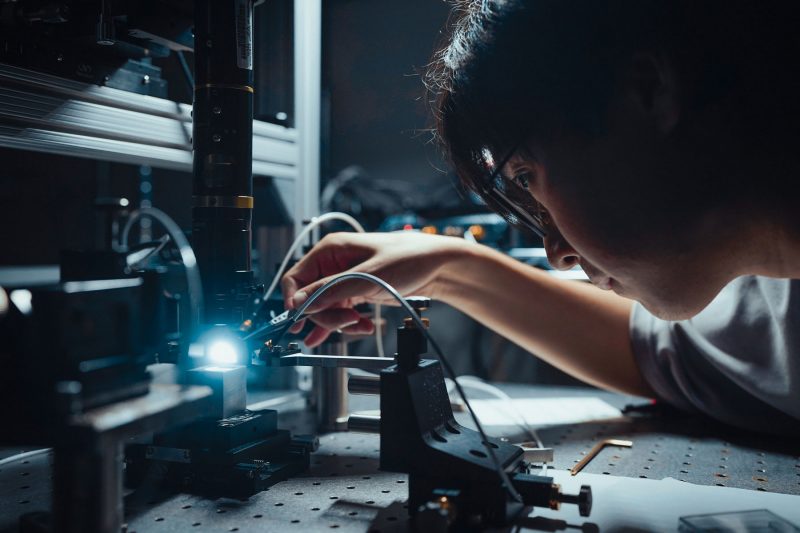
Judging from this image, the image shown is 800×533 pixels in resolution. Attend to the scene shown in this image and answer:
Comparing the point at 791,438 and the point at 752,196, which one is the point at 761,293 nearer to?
the point at 791,438

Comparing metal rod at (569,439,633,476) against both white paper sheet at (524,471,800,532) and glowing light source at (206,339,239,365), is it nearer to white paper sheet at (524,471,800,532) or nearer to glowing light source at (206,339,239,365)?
white paper sheet at (524,471,800,532)

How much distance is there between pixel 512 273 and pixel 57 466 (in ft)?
3.05

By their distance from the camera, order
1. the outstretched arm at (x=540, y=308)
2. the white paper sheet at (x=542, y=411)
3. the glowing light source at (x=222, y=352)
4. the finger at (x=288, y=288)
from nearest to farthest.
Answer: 1. the glowing light source at (x=222, y=352)
2. the finger at (x=288, y=288)
3. the white paper sheet at (x=542, y=411)
4. the outstretched arm at (x=540, y=308)

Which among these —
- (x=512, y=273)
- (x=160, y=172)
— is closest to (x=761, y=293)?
(x=512, y=273)

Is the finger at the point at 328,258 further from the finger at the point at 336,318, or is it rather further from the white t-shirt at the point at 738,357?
the white t-shirt at the point at 738,357

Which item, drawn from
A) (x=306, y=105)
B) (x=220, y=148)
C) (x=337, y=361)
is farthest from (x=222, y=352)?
(x=306, y=105)

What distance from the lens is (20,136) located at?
31.0 inches

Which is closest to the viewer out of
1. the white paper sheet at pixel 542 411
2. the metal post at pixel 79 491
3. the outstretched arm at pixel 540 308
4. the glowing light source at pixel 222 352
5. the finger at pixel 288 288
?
the metal post at pixel 79 491

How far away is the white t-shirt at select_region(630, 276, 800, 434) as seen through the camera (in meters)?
0.98

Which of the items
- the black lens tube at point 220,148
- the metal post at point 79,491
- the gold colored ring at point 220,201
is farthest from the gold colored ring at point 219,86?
the metal post at point 79,491

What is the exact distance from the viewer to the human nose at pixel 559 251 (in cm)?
84

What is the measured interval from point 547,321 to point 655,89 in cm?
65

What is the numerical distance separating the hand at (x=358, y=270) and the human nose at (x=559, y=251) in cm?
25

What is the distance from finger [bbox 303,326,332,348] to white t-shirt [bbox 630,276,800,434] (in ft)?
1.92
